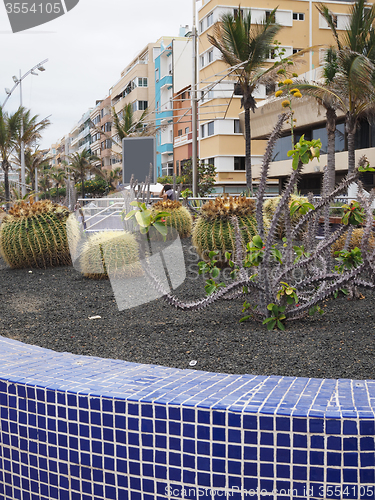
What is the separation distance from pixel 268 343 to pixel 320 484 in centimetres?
232

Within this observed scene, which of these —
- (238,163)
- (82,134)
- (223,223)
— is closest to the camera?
(223,223)

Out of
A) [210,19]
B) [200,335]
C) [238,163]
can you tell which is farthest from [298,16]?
[200,335]

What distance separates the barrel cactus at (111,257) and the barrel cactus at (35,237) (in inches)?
44.5

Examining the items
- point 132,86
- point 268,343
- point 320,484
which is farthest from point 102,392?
point 132,86

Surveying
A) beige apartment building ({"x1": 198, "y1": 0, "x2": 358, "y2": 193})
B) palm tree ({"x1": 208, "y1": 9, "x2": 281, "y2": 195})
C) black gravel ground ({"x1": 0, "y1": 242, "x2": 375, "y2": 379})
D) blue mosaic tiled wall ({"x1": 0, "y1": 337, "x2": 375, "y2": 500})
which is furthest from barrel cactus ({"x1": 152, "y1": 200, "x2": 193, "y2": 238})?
beige apartment building ({"x1": 198, "y1": 0, "x2": 358, "y2": 193})

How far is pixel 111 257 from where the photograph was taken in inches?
267

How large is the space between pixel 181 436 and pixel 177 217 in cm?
1001

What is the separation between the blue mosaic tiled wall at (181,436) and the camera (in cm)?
143

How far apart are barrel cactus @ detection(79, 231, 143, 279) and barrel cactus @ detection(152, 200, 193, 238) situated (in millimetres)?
4096

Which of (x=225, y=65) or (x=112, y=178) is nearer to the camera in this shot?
(x=225, y=65)

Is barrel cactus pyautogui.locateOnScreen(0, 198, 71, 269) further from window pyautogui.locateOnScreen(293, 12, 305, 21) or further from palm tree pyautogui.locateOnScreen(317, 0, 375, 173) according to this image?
window pyautogui.locateOnScreen(293, 12, 305, 21)

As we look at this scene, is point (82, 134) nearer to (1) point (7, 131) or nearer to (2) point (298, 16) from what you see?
(2) point (298, 16)

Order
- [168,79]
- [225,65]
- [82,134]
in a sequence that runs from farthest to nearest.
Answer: [82,134] → [168,79] → [225,65]

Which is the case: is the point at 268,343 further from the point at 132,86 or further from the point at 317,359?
the point at 132,86
